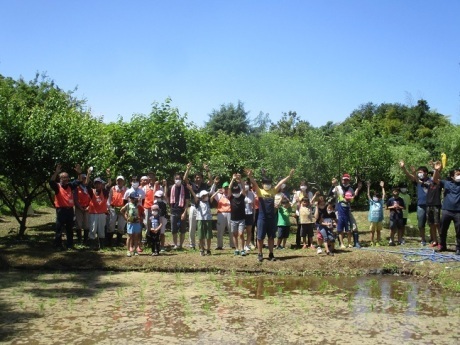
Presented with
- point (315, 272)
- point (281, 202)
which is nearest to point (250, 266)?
point (315, 272)

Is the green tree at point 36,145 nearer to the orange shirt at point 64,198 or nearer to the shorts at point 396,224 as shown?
the orange shirt at point 64,198

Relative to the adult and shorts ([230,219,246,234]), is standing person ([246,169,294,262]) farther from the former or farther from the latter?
the adult

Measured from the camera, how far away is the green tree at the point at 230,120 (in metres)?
54.2

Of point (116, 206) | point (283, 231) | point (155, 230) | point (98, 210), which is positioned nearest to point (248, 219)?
point (283, 231)

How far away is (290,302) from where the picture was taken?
8234mm

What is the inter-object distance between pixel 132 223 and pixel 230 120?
4329 cm

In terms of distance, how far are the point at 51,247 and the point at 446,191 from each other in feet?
30.6

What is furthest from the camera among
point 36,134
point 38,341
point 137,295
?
point 36,134

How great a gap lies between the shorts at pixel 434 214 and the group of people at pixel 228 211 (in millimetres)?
24

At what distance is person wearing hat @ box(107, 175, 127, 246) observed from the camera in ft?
42.4

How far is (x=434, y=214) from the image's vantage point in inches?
487

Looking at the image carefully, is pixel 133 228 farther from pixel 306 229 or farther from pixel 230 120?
→ pixel 230 120

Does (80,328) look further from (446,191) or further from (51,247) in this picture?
(446,191)

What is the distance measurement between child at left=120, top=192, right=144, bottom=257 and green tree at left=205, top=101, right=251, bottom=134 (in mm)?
42359
